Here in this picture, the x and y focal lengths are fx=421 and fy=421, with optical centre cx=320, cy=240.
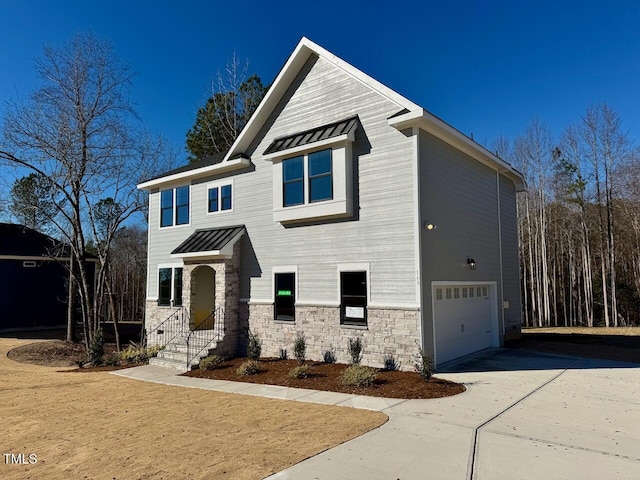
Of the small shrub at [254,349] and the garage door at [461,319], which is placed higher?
the garage door at [461,319]

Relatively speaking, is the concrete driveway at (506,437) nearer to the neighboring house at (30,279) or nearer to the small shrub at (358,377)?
the small shrub at (358,377)

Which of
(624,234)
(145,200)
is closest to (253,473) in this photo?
(145,200)

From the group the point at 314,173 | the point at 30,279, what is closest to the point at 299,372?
the point at 314,173

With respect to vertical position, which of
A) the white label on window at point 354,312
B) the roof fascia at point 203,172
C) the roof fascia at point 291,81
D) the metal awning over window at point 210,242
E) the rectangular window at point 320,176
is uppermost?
the roof fascia at point 291,81

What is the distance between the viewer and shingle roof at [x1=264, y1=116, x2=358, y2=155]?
11492mm

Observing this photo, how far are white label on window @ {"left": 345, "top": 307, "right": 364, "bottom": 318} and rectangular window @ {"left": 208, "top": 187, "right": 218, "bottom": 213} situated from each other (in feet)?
22.6

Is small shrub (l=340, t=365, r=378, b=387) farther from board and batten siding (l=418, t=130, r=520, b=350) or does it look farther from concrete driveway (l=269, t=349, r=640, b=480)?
board and batten siding (l=418, t=130, r=520, b=350)

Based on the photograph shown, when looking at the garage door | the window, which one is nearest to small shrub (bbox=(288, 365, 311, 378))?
the garage door

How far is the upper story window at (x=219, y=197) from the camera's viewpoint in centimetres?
1509

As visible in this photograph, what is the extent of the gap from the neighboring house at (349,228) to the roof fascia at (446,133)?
47 mm

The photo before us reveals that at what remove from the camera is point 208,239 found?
1480 cm

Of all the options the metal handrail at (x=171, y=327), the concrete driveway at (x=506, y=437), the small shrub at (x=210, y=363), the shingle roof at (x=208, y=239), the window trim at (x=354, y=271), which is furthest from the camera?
the metal handrail at (x=171, y=327)

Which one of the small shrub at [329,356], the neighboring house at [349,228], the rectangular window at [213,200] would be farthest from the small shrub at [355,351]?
the rectangular window at [213,200]

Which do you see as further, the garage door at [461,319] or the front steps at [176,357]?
the front steps at [176,357]
